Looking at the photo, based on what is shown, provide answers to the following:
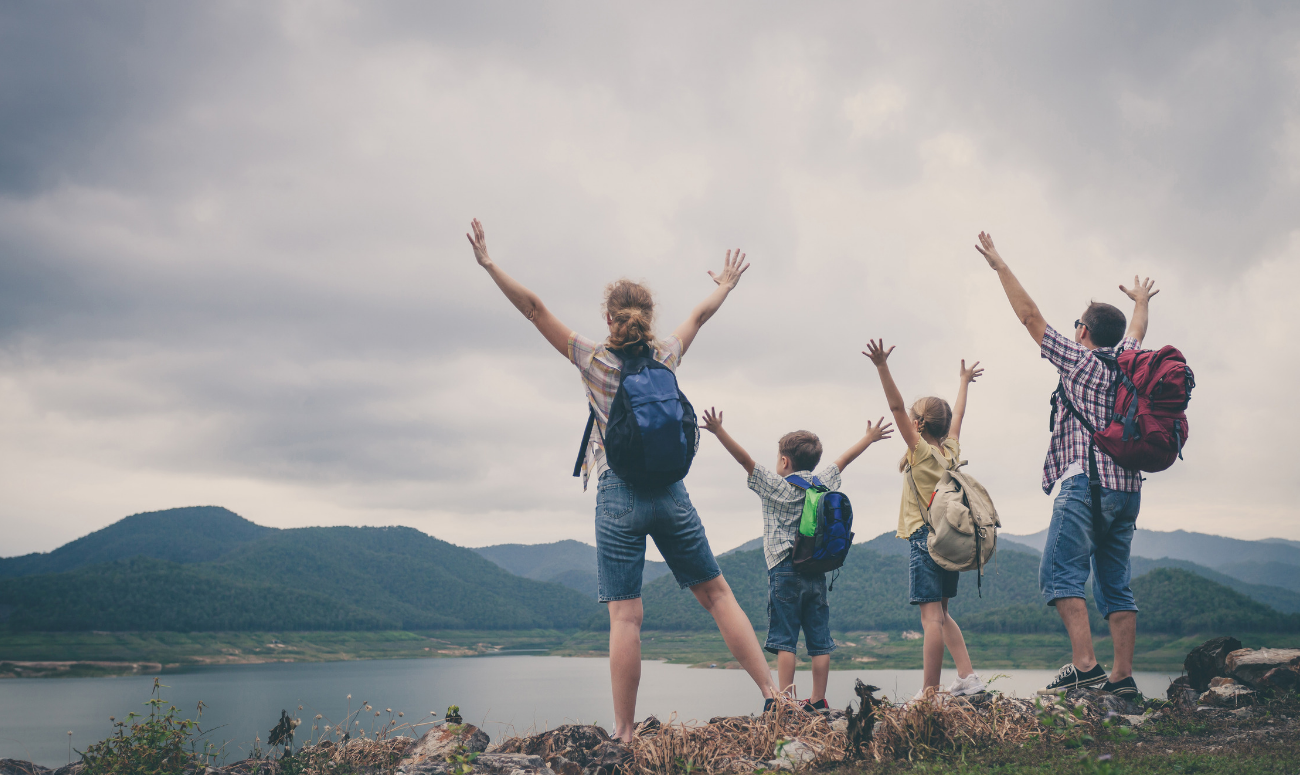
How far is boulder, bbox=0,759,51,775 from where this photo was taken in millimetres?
3953

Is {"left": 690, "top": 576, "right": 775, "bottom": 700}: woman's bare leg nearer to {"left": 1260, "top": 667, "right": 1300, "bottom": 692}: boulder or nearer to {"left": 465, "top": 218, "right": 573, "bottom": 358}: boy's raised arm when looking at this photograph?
{"left": 465, "top": 218, "right": 573, "bottom": 358}: boy's raised arm

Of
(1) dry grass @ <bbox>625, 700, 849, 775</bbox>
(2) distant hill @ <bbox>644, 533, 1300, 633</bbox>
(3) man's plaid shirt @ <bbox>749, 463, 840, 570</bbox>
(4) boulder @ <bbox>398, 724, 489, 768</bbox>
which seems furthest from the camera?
(2) distant hill @ <bbox>644, 533, 1300, 633</bbox>

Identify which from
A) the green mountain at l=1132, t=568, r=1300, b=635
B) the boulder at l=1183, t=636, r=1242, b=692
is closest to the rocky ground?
the boulder at l=1183, t=636, r=1242, b=692

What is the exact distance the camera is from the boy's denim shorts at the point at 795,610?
5.05m

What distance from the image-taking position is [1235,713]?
172 inches

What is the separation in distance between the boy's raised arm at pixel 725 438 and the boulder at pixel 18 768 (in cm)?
436

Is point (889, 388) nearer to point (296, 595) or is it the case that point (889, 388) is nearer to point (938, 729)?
point (938, 729)

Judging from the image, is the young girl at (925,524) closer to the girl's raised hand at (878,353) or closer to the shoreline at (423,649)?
the girl's raised hand at (878,353)

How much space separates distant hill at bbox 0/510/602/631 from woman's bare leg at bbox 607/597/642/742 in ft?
441

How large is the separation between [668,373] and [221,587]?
5822 inches

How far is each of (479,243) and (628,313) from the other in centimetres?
96

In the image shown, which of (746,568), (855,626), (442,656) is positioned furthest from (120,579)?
(855,626)

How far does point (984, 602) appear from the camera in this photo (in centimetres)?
9994

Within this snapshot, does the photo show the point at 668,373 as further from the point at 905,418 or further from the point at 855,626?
the point at 855,626
